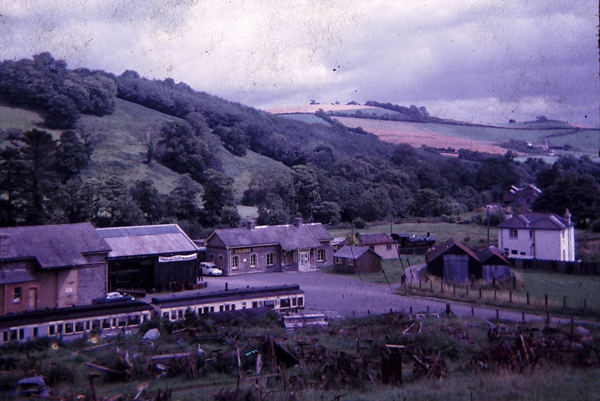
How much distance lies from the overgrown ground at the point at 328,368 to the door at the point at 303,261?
1990 cm

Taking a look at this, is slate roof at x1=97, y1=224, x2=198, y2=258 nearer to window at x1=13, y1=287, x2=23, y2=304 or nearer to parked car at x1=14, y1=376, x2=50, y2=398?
window at x1=13, y1=287, x2=23, y2=304

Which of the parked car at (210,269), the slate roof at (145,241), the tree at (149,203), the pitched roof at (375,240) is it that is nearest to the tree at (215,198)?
the tree at (149,203)

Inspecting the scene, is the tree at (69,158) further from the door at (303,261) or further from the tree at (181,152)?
the door at (303,261)

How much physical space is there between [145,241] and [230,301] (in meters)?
9.95

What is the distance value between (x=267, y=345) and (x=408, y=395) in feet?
17.0

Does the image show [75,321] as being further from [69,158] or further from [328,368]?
[69,158]

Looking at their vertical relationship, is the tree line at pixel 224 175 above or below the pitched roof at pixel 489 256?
above

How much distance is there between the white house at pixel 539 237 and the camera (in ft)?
121

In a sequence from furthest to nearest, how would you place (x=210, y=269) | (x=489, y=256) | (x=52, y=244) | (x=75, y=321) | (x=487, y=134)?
(x=487, y=134)
(x=210, y=269)
(x=489, y=256)
(x=52, y=244)
(x=75, y=321)

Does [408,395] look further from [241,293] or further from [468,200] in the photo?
[468,200]

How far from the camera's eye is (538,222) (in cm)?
3781

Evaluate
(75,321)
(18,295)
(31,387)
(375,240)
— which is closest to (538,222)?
(375,240)

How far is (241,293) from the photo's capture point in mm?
24438

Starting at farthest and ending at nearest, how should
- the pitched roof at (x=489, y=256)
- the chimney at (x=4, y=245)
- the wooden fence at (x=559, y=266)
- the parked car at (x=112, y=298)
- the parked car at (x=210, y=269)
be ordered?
1. the parked car at (x=210, y=269)
2. the wooden fence at (x=559, y=266)
3. the pitched roof at (x=489, y=256)
4. the parked car at (x=112, y=298)
5. the chimney at (x=4, y=245)
